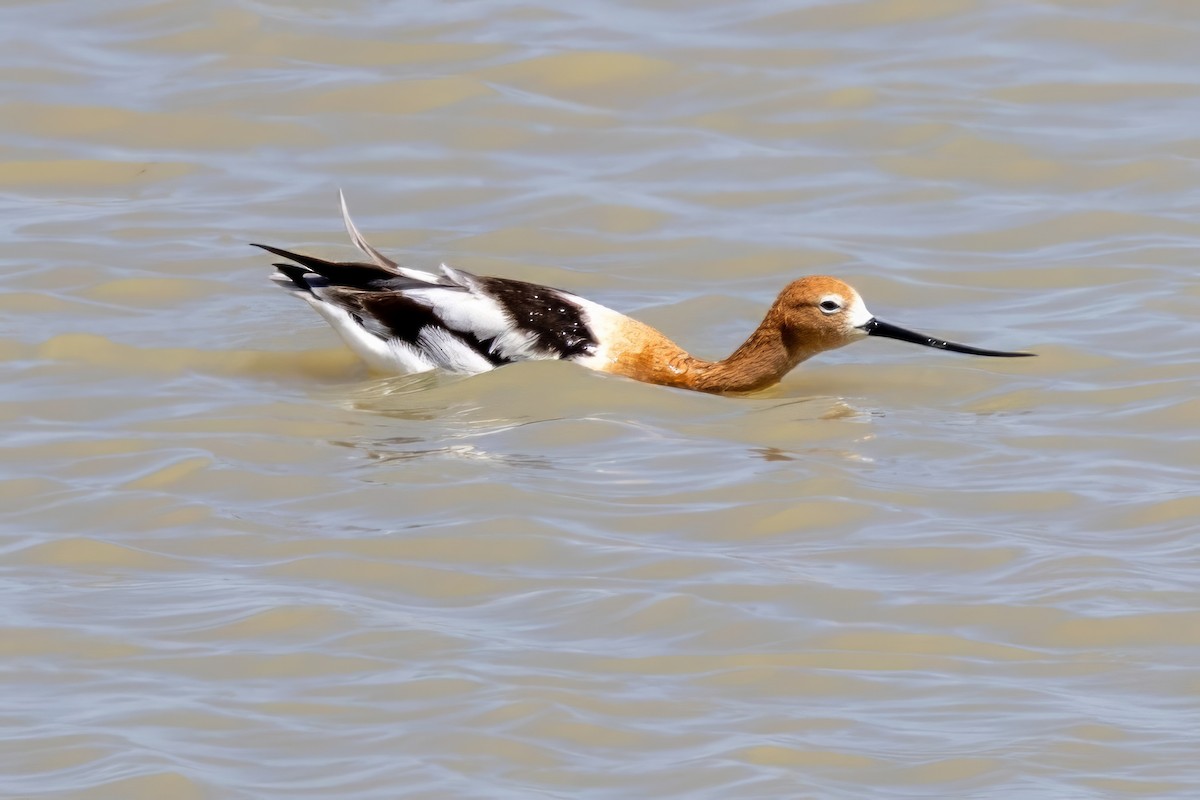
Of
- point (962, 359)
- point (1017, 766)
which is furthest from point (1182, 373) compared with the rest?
point (1017, 766)

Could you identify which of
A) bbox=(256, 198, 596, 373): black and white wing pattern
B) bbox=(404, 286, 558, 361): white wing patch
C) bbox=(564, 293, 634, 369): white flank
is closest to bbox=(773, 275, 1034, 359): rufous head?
bbox=(564, 293, 634, 369): white flank

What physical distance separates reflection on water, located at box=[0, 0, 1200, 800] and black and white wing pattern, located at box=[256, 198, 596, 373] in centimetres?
17

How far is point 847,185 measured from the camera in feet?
36.4

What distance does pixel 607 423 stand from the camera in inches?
322

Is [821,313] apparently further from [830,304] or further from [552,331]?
[552,331]

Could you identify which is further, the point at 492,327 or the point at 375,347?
the point at 375,347

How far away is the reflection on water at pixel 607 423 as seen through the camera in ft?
18.2

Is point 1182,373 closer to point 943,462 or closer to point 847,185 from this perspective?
point 943,462

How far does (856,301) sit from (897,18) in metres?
4.48

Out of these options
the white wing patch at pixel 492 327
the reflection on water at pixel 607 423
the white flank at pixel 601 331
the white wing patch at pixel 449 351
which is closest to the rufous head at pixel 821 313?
the reflection on water at pixel 607 423

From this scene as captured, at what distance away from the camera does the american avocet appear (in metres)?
8.97

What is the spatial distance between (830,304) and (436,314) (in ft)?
5.44

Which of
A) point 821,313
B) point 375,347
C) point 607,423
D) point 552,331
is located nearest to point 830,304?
point 821,313

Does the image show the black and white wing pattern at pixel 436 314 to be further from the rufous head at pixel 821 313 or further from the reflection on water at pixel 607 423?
the rufous head at pixel 821 313
